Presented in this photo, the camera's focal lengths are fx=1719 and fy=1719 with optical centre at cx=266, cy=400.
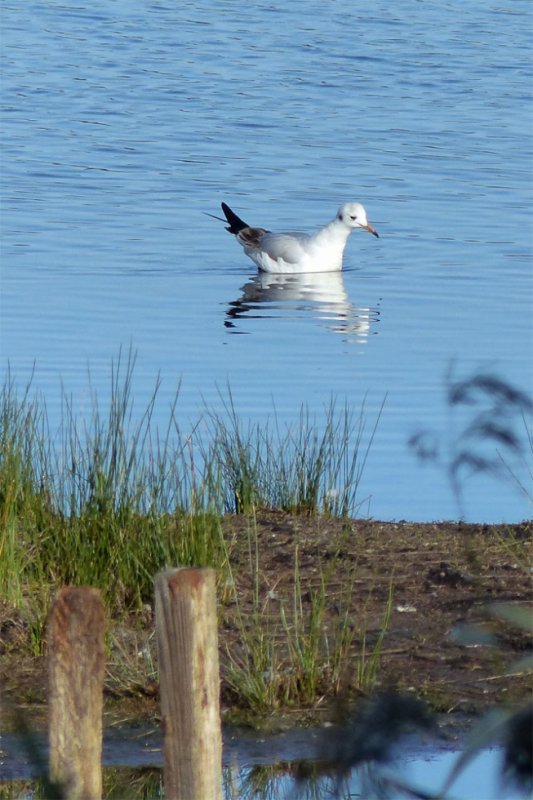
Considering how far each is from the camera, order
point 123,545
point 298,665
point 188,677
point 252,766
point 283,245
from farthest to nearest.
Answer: point 283,245 → point 123,545 → point 298,665 → point 252,766 → point 188,677

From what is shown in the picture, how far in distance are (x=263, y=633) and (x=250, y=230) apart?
11.4m

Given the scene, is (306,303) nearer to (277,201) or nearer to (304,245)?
(304,245)

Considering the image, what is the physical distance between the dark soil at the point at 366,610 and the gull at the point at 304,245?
922 cm

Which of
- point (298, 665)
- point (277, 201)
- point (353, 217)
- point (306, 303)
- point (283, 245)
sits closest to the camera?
point (298, 665)

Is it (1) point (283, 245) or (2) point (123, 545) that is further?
(1) point (283, 245)

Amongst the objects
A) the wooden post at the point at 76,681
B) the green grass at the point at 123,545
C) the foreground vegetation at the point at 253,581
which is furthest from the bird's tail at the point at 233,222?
the wooden post at the point at 76,681

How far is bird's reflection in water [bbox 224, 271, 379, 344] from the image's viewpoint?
13805 mm

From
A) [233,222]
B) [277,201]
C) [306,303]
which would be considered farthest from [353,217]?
[277,201]

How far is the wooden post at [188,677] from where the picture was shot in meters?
3.63

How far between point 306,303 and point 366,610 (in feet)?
30.5

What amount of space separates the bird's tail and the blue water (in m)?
→ 0.33

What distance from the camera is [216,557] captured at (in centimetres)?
614

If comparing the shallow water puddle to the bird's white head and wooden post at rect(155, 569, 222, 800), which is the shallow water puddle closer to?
wooden post at rect(155, 569, 222, 800)

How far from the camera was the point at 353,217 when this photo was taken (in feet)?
54.4
